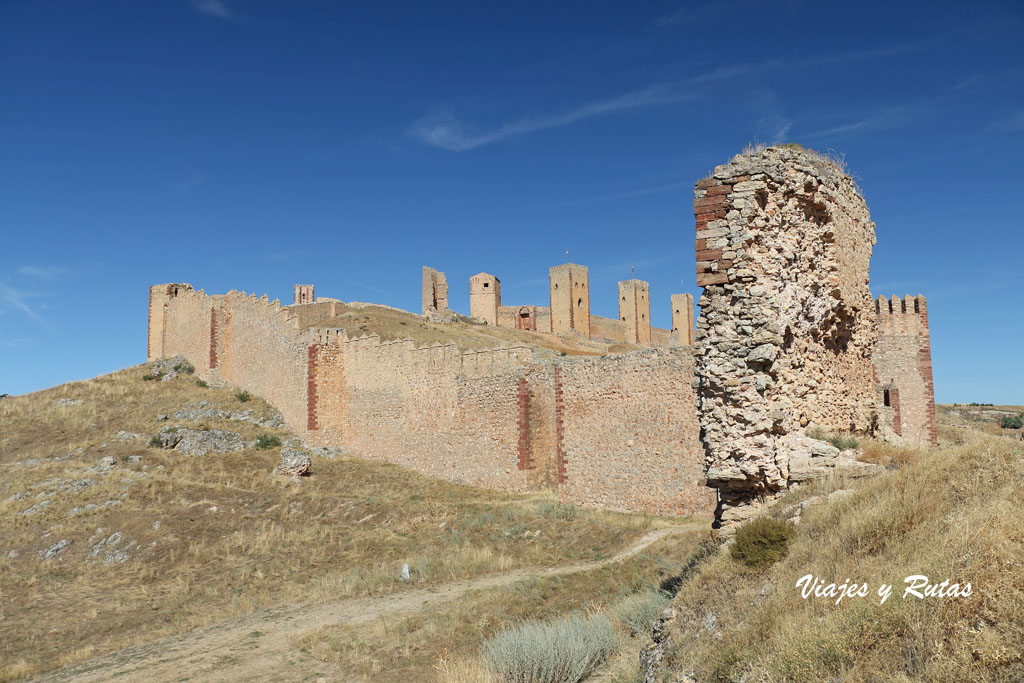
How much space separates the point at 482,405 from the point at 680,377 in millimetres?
7049

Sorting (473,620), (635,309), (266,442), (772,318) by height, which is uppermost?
(635,309)

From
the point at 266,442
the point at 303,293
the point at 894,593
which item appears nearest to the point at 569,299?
the point at 303,293

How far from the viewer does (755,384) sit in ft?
22.1

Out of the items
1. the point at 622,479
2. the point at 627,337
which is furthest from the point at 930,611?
the point at 627,337

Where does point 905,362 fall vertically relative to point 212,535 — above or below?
above

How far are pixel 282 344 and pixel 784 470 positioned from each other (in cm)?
2364

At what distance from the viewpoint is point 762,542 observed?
563 cm

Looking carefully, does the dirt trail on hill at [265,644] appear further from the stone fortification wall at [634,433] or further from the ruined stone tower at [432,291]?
the ruined stone tower at [432,291]

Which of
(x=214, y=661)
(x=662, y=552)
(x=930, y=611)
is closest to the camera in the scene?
(x=930, y=611)

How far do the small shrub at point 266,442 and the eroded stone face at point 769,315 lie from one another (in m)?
20.6

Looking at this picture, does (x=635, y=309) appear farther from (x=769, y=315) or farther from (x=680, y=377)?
(x=769, y=315)

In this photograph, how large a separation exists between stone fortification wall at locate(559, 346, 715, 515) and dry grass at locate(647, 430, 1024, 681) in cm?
854

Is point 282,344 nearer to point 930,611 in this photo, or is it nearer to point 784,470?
point 784,470

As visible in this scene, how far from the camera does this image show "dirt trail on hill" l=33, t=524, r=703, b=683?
28.3 feet
